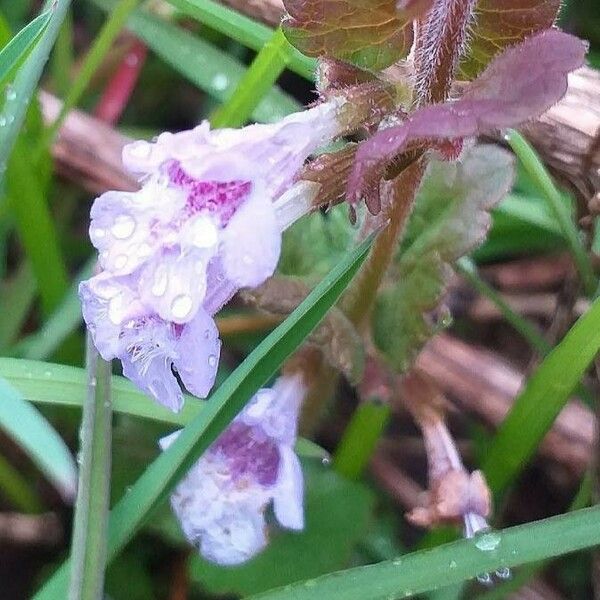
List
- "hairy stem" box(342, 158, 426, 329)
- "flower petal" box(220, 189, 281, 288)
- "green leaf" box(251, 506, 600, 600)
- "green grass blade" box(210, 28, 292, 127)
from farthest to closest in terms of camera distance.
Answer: "green grass blade" box(210, 28, 292, 127) < "hairy stem" box(342, 158, 426, 329) < "green leaf" box(251, 506, 600, 600) < "flower petal" box(220, 189, 281, 288)

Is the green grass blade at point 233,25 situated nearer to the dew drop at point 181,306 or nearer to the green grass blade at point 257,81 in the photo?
the green grass blade at point 257,81

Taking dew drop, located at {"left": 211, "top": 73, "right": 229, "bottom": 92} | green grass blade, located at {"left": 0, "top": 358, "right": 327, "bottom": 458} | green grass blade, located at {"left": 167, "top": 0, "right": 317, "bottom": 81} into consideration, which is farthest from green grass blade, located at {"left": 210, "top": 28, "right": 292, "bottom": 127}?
green grass blade, located at {"left": 0, "top": 358, "right": 327, "bottom": 458}

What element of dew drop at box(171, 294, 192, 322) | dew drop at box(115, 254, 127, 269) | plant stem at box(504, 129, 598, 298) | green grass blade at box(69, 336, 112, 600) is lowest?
green grass blade at box(69, 336, 112, 600)

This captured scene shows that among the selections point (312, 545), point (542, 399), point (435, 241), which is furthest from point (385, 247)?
point (312, 545)

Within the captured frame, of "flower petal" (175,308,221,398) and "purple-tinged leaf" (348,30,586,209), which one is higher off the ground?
"purple-tinged leaf" (348,30,586,209)

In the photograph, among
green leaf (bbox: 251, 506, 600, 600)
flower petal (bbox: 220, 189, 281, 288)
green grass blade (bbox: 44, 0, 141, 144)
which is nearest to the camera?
flower petal (bbox: 220, 189, 281, 288)

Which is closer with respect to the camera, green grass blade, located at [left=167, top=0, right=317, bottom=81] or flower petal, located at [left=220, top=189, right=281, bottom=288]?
flower petal, located at [left=220, top=189, right=281, bottom=288]

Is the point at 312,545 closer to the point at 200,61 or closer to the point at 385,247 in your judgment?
the point at 385,247

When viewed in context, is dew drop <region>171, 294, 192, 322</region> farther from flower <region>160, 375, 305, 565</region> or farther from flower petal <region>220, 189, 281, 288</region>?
flower <region>160, 375, 305, 565</region>
